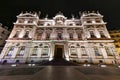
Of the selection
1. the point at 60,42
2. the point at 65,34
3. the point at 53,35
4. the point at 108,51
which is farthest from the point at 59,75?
the point at 108,51

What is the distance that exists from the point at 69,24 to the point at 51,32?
Result: 7.86 metres

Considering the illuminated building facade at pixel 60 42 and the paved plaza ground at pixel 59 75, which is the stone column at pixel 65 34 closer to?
the illuminated building facade at pixel 60 42

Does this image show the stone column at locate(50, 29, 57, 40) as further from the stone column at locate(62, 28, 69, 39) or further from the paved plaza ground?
the paved plaza ground

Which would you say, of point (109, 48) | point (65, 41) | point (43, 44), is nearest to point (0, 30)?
point (43, 44)

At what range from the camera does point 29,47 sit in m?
27.2

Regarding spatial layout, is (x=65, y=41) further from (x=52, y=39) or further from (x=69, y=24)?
(x=69, y=24)

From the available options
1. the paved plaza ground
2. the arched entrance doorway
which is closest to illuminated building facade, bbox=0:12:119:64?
the arched entrance doorway

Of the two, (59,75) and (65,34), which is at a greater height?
(65,34)

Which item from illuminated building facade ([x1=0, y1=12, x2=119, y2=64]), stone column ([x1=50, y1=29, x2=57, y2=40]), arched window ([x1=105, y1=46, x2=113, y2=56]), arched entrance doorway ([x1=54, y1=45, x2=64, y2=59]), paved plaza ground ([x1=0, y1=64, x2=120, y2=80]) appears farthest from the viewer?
stone column ([x1=50, y1=29, x2=57, y2=40])

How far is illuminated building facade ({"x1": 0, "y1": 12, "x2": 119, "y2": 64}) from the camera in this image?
2575 centimetres

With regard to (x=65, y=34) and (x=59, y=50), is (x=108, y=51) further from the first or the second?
(x=59, y=50)

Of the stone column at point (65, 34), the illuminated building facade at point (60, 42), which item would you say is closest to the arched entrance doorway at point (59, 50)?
the illuminated building facade at point (60, 42)

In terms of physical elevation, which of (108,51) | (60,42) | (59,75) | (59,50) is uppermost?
(60,42)

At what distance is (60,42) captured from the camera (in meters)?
27.3
